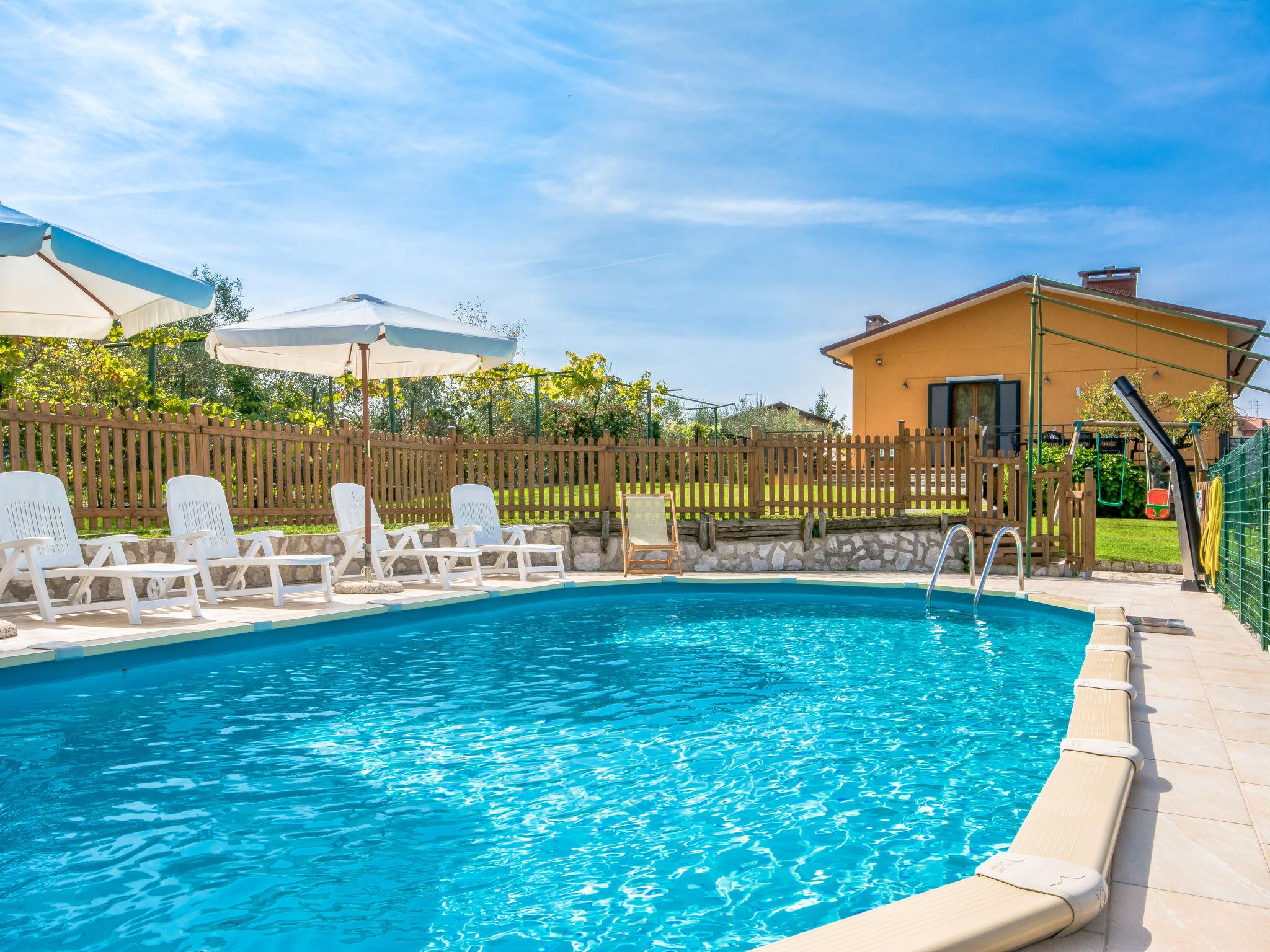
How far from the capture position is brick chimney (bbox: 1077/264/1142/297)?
20.1m

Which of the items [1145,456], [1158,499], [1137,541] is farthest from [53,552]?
[1145,456]

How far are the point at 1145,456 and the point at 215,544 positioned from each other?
1392 centimetres

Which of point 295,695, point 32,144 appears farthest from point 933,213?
point 32,144

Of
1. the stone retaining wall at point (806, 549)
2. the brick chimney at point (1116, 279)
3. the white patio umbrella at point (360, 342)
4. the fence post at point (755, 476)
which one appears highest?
the brick chimney at point (1116, 279)

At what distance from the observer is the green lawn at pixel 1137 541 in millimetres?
10391

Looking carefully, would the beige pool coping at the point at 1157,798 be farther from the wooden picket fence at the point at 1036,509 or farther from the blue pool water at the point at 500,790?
the wooden picket fence at the point at 1036,509

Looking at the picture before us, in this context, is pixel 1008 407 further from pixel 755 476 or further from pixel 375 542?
pixel 375 542

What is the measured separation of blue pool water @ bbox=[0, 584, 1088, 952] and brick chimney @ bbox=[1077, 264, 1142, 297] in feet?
57.5

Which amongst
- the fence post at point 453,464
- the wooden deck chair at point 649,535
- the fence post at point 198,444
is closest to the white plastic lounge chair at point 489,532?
the wooden deck chair at point 649,535

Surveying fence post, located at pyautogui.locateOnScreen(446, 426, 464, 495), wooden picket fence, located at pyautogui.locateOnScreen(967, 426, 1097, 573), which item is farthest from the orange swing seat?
fence post, located at pyautogui.locateOnScreen(446, 426, 464, 495)

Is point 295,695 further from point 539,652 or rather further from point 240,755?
point 539,652

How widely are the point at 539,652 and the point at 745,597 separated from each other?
3.86 meters

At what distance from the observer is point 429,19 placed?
419 inches

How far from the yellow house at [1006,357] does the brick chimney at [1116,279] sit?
0.02m
